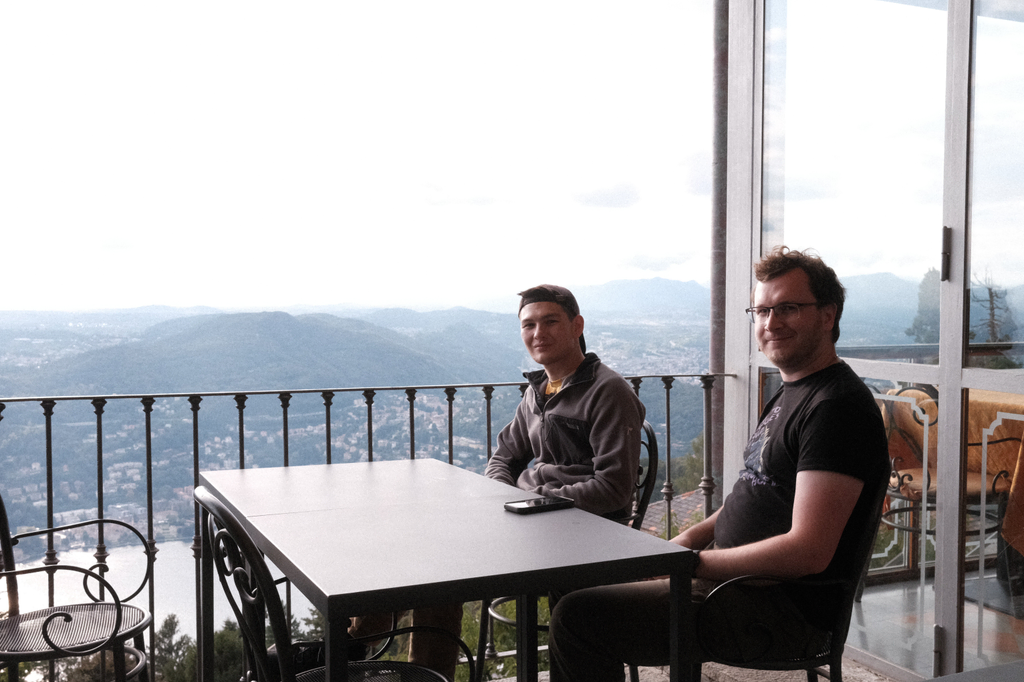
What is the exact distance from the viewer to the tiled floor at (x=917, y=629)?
8.66 ft

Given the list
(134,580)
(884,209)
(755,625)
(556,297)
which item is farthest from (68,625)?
(884,209)

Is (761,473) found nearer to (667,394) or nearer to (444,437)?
(667,394)

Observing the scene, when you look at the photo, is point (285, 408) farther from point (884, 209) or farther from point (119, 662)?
point (884, 209)

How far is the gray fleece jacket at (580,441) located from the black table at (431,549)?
0.32 m

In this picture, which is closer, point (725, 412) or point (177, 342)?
point (725, 412)

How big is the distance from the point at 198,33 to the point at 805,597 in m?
8.86

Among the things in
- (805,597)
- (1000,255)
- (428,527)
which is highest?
(1000,255)

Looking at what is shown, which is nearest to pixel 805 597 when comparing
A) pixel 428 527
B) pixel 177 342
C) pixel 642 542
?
pixel 642 542

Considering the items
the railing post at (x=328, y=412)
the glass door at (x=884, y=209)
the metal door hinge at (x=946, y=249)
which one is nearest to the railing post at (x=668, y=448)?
the glass door at (x=884, y=209)

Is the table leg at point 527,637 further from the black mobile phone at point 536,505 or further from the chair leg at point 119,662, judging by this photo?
the chair leg at point 119,662

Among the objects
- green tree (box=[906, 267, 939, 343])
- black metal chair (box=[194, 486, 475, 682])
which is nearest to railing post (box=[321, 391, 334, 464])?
black metal chair (box=[194, 486, 475, 682])

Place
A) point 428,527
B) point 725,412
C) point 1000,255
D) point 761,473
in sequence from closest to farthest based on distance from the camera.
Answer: point 428,527 → point 761,473 → point 1000,255 → point 725,412

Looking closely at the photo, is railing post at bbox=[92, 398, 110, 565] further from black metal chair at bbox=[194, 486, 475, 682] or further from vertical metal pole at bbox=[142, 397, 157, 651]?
black metal chair at bbox=[194, 486, 475, 682]

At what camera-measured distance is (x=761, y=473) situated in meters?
1.97
